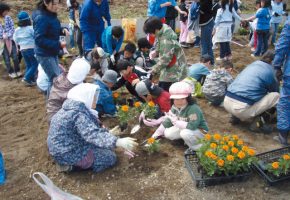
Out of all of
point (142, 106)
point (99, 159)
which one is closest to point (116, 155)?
point (99, 159)

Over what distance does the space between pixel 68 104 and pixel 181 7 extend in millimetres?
6557

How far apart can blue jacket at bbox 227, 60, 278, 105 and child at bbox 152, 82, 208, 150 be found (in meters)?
0.97

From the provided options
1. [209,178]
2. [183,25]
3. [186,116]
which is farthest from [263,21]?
[209,178]

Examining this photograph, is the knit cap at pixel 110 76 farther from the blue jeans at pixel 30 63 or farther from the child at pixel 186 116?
the blue jeans at pixel 30 63

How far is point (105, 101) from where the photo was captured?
521 cm

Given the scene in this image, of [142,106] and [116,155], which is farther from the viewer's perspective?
[142,106]

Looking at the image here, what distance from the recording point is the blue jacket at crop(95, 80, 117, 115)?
5.14m

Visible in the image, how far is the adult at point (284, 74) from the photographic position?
14.4ft

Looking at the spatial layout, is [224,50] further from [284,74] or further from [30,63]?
[30,63]

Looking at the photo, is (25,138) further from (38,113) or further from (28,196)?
(28,196)

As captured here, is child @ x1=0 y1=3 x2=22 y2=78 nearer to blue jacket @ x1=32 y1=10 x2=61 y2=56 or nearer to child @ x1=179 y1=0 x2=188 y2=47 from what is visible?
blue jacket @ x1=32 y1=10 x2=61 y2=56

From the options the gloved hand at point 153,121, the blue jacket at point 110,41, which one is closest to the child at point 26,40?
the blue jacket at point 110,41

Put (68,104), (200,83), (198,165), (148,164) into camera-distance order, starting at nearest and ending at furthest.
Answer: (68,104)
(198,165)
(148,164)
(200,83)

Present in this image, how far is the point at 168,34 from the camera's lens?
4.98m
